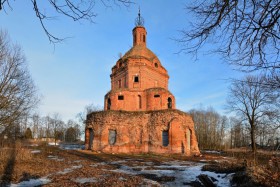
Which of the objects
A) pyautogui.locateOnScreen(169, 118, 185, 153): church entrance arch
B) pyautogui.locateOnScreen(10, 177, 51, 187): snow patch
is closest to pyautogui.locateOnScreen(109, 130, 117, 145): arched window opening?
pyautogui.locateOnScreen(169, 118, 185, 153): church entrance arch

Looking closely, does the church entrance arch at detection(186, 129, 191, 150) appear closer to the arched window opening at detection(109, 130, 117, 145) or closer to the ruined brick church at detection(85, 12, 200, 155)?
the ruined brick church at detection(85, 12, 200, 155)

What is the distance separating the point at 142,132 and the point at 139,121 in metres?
1.33

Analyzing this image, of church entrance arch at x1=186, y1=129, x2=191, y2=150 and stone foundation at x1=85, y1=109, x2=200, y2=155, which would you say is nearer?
stone foundation at x1=85, y1=109, x2=200, y2=155

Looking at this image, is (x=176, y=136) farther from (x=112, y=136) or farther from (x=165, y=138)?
(x=112, y=136)

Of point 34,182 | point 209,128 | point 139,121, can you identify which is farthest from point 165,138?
point 209,128

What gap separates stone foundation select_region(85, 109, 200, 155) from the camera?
84.4 feet

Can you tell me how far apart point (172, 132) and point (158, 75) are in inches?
407

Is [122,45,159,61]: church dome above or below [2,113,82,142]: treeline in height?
above

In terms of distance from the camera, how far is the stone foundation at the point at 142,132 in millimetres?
25719

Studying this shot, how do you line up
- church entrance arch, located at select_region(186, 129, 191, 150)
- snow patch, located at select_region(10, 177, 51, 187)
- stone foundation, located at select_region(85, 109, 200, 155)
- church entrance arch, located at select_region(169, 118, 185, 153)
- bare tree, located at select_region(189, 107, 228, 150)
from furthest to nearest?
bare tree, located at select_region(189, 107, 228, 150) < church entrance arch, located at select_region(186, 129, 191, 150) < stone foundation, located at select_region(85, 109, 200, 155) < church entrance arch, located at select_region(169, 118, 185, 153) < snow patch, located at select_region(10, 177, 51, 187)

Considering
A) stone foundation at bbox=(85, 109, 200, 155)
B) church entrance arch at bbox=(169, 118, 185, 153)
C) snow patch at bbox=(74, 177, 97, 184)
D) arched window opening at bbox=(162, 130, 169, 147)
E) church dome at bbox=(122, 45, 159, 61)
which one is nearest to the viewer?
snow patch at bbox=(74, 177, 97, 184)

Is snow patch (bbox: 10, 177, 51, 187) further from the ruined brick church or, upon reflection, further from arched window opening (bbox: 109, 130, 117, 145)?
arched window opening (bbox: 109, 130, 117, 145)

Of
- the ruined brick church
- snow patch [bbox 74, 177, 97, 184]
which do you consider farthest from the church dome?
snow patch [bbox 74, 177, 97, 184]

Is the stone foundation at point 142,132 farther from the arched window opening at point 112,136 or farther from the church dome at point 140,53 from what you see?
the church dome at point 140,53
